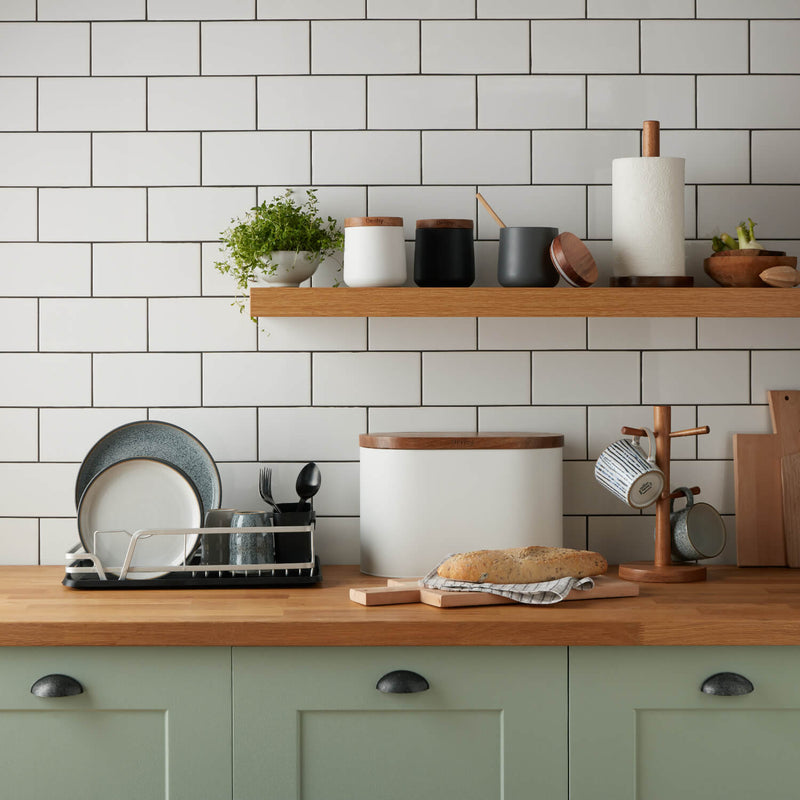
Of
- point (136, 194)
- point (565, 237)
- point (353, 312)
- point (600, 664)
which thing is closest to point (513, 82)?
point (565, 237)

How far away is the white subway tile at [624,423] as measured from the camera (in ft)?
7.34

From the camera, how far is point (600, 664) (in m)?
1.66

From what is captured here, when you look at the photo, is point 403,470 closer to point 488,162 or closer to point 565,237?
point 565,237

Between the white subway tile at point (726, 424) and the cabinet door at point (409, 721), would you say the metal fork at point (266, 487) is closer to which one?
the cabinet door at point (409, 721)

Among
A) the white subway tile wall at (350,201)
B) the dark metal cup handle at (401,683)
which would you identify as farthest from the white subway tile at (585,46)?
the dark metal cup handle at (401,683)

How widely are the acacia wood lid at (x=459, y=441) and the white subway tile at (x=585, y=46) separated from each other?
0.85 m

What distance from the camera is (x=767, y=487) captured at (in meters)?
2.19

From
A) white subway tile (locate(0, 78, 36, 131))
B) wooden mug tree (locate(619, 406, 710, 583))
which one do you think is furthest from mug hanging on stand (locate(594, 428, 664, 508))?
white subway tile (locate(0, 78, 36, 131))

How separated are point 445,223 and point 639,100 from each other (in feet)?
1.85

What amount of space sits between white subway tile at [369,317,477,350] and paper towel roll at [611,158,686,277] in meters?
0.39

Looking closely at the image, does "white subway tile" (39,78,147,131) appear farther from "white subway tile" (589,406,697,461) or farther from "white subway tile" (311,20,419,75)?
"white subway tile" (589,406,697,461)

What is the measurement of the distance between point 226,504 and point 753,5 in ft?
5.38

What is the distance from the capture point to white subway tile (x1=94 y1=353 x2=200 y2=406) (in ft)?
7.31

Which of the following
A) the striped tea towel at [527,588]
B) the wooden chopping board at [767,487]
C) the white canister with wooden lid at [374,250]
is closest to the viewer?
the striped tea towel at [527,588]
